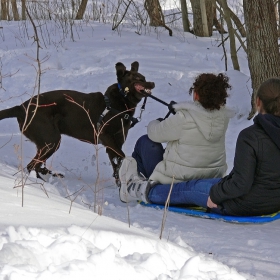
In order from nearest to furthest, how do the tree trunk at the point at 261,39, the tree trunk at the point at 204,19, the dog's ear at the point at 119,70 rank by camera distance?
1. the dog's ear at the point at 119,70
2. the tree trunk at the point at 261,39
3. the tree trunk at the point at 204,19

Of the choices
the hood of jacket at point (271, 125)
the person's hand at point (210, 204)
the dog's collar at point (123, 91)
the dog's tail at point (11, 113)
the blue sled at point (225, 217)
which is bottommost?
the blue sled at point (225, 217)

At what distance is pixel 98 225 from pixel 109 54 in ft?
25.5

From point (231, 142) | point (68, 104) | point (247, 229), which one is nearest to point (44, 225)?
point (247, 229)

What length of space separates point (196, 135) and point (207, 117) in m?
0.18

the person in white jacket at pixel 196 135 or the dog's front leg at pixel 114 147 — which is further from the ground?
the person in white jacket at pixel 196 135

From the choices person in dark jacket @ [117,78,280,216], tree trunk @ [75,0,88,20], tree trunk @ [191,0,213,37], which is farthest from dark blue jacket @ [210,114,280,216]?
tree trunk @ [75,0,88,20]

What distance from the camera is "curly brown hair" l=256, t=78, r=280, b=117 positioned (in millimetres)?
4055

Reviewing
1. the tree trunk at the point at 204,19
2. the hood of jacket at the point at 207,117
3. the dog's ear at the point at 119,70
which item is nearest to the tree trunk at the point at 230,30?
the tree trunk at the point at 204,19

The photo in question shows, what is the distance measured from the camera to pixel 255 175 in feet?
13.7

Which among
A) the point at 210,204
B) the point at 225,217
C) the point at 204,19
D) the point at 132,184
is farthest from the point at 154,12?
the point at 225,217

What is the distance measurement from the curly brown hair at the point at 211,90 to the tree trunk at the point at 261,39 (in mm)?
2510

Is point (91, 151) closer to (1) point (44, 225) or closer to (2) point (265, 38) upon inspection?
(2) point (265, 38)

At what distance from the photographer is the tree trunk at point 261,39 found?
673 cm

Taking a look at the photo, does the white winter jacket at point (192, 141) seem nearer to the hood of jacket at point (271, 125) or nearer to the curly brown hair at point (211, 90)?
the curly brown hair at point (211, 90)
